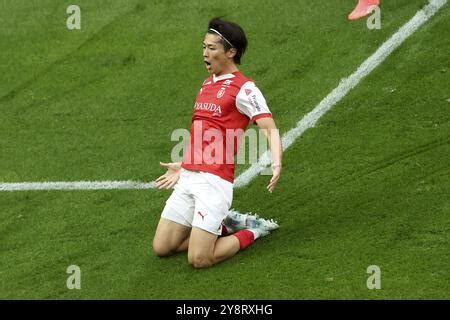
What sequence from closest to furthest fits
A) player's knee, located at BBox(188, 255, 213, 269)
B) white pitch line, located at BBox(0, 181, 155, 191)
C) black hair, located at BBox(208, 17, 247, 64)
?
player's knee, located at BBox(188, 255, 213, 269) < black hair, located at BBox(208, 17, 247, 64) < white pitch line, located at BBox(0, 181, 155, 191)

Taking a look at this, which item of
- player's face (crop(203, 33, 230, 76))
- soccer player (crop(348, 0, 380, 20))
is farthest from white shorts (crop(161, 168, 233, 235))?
soccer player (crop(348, 0, 380, 20))

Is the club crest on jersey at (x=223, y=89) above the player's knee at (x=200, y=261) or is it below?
above

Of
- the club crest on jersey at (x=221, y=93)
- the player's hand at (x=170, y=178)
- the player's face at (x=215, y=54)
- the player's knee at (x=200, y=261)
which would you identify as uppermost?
the player's face at (x=215, y=54)

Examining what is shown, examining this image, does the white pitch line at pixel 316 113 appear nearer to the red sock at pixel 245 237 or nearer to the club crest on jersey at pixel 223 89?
the red sock at pixel 245 237

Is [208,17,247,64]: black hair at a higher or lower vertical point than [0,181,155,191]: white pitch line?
higher

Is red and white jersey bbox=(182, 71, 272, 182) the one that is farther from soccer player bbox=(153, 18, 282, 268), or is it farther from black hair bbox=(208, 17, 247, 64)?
black hair bbox=(208, 17, 247, 64)

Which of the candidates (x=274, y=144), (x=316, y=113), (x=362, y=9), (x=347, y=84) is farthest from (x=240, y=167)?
(x=362, y=9)

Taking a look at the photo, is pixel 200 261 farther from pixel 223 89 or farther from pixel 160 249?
pixel 223 89

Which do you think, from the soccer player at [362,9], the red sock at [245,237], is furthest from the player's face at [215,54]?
the soccer player at [362,9]

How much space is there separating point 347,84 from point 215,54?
2.88 meters

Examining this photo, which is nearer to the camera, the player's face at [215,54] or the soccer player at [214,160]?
the soccer player at [214,160]

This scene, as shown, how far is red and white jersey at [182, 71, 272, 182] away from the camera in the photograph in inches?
299

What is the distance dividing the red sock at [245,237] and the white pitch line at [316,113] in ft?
3.91

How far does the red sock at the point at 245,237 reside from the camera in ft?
25.2
